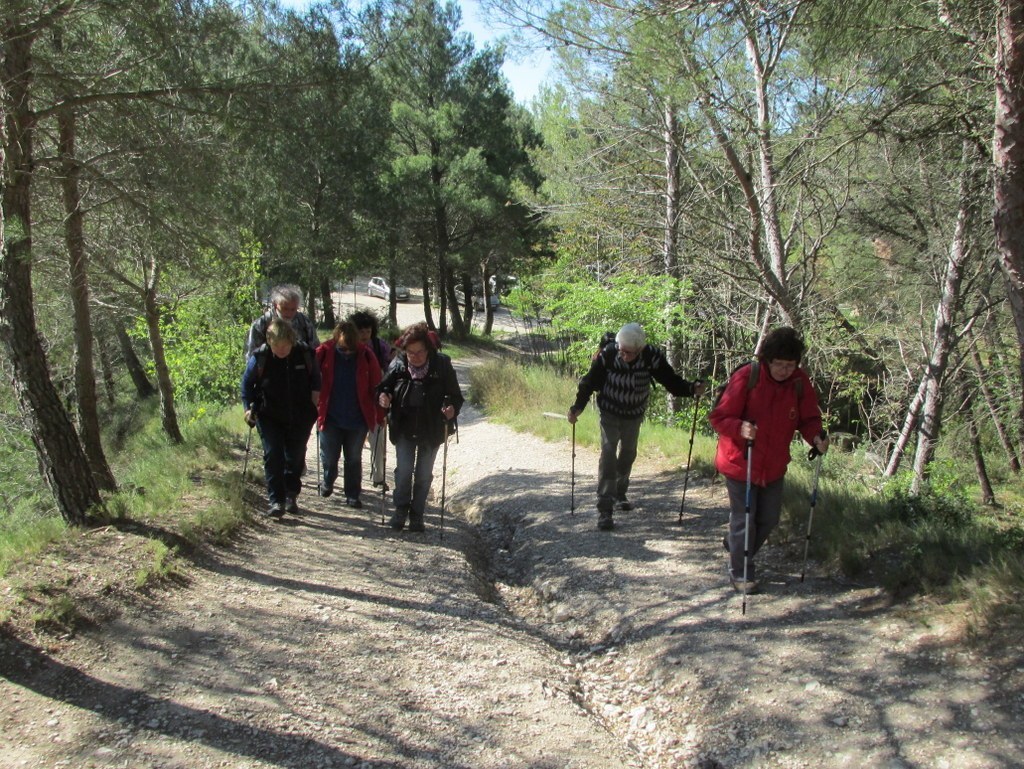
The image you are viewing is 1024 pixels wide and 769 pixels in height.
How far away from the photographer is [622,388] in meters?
6.30

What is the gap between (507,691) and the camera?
13.1 ft

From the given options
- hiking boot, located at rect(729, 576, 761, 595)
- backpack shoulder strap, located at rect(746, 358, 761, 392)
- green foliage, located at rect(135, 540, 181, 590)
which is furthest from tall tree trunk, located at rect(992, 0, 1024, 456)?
green foliage, located at rect(135, 540, 181, 590)

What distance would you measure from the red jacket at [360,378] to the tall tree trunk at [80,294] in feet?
6.38

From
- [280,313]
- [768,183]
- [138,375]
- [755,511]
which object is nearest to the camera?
[755,511]

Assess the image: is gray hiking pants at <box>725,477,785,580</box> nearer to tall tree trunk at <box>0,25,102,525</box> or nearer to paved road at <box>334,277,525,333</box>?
tall tree trunk at <box>0,25,102,525</box>

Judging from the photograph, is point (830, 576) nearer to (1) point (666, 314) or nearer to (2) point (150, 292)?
(1) point (666, 314)

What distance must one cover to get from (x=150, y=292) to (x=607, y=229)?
7.55m

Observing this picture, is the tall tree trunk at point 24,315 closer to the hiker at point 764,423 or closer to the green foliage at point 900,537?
the hiker at point 764,423

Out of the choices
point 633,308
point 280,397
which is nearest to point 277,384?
point 280,397

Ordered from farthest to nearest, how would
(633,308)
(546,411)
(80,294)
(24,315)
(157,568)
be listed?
(546,411) < (633,308) < (80,294) < (24,315) < (157,568)

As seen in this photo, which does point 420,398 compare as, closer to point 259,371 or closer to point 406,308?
point 259,371

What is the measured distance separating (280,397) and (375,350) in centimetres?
136

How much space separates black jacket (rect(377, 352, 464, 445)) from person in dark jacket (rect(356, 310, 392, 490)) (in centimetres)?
81

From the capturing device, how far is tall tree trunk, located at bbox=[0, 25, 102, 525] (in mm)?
5176
